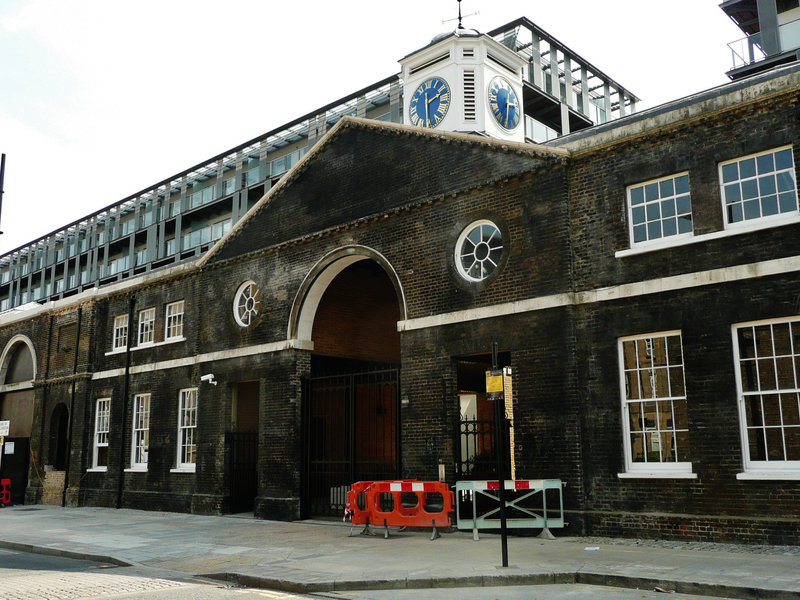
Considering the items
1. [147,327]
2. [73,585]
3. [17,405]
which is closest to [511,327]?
[73,585]

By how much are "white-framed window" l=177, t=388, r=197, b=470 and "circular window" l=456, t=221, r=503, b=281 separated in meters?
10.1

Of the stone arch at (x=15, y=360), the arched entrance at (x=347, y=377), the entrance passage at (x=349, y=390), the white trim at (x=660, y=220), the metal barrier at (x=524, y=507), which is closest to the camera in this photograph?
the white trim at (x=660, y=220)

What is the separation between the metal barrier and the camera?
41.9 ft

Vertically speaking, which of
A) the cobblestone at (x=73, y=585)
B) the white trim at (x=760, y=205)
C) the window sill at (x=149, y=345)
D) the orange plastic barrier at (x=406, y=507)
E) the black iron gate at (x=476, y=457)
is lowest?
the cobblestone at (x=73, y=585)

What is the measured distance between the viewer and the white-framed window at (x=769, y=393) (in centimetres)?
1125

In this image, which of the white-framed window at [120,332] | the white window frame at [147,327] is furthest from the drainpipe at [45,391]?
the white window frame at [147,327]

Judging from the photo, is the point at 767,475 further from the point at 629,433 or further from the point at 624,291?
the point at 624,291

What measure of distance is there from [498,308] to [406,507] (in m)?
4.32

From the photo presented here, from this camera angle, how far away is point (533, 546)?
11961mm

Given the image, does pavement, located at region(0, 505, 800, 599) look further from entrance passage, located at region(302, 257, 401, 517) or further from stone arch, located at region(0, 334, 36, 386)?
stone arch, located at region(0, 334, 36, 386)

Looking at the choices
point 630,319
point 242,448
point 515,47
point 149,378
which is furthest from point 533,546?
point 515,47

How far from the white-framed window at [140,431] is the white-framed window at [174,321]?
7.06 feet

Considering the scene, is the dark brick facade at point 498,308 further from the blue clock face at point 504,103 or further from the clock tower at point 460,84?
the blue clock face at point 504,103

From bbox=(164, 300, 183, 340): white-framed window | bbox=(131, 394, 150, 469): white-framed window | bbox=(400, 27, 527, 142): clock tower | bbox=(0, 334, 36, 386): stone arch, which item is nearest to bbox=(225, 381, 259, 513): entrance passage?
bbox=(164, 300, 183, 340): white-framed window
